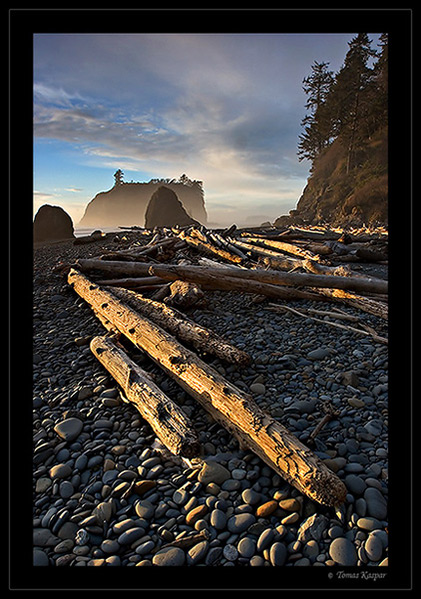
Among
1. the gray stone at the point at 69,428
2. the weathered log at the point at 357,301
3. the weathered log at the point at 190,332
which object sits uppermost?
the weathered log at the point at 357,301

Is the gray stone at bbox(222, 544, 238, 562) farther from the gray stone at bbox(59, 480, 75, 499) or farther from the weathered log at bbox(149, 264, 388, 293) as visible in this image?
the weathered log at bbox(149, 264, 388, 293)

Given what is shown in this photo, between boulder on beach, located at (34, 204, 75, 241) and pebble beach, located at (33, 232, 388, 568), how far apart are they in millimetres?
25989

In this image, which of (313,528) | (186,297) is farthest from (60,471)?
(186,297)

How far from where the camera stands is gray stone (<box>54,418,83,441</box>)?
10.2 feet

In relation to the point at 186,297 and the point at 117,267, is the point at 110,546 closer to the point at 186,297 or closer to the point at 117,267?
the point at 186,297

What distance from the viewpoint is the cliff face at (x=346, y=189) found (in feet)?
97.9

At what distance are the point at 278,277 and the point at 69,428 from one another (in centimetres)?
446

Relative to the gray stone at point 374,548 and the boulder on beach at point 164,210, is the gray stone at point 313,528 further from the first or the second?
the boulder on beach at point 164,210

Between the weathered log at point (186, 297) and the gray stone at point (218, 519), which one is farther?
the weathered log at point (186, 297)

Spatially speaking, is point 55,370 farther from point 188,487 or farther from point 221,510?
point 221,510

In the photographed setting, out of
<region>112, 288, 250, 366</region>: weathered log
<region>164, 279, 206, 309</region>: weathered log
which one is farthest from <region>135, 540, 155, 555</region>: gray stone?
<region>164, 279, 206, 309</region>: weathered log

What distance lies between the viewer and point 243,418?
8.91 ft

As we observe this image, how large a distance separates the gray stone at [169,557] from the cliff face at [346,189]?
975 inches

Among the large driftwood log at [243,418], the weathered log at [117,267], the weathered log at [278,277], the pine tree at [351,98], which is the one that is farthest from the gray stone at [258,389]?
the pine tree at [351,98]
